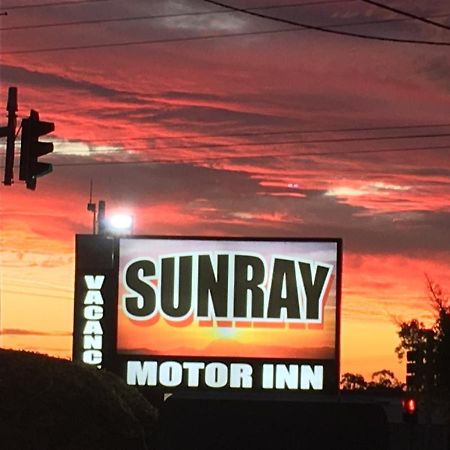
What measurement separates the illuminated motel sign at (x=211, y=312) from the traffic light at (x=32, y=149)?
22412 mm

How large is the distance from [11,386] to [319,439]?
15.6m

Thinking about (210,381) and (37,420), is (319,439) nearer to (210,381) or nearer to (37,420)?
(210,381)

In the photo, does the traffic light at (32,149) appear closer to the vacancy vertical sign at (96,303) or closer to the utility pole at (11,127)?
the utility pole at (11,127)

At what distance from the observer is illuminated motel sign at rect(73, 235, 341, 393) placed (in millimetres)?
47844

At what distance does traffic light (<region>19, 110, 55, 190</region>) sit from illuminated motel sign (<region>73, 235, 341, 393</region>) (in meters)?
22.4

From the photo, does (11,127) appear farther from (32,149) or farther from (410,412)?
(410,412)

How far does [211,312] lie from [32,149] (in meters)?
23.7

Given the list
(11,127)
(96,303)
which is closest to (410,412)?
(96,303)

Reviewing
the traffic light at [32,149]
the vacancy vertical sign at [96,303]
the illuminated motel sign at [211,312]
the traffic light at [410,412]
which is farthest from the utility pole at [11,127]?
the traffic light at [410,412]

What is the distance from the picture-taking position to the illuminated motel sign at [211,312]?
47.8 metres

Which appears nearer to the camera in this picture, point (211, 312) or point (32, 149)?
point (32, 149)

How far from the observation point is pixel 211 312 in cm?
4866

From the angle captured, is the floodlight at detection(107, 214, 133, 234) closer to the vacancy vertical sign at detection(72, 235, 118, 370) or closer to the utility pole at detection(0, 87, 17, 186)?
the vacancy vertical sign at detection(72, 235, 118, 370)

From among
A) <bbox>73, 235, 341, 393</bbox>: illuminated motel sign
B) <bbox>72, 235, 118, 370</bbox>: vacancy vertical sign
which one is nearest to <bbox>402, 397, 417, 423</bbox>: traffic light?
<bbox>73, 235, 341, 393</bbox>: illuminated motel sign
